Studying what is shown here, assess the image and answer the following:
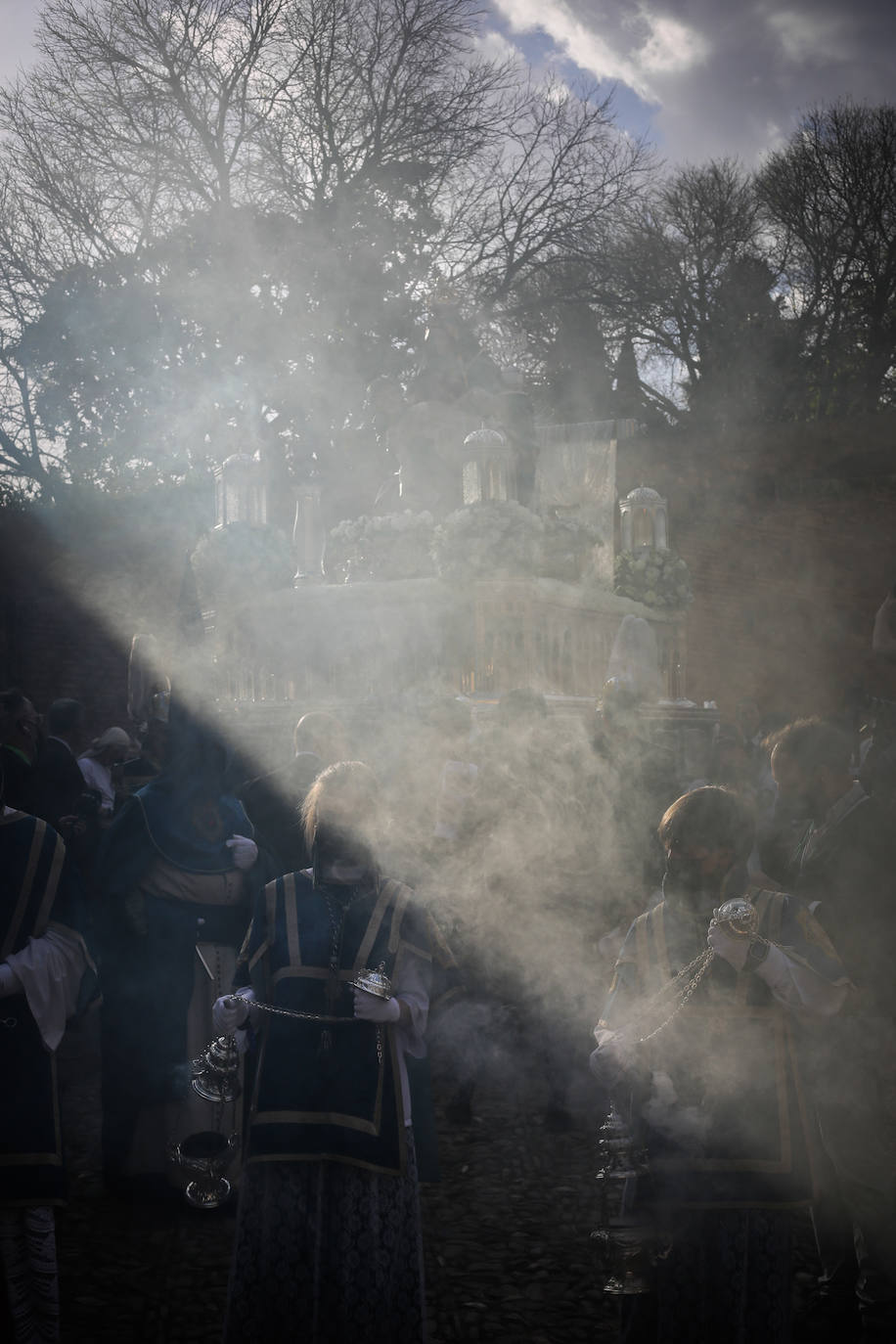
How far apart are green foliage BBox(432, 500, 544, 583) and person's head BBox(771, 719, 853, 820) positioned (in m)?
5.71

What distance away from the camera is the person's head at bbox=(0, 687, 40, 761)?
662 centimetres

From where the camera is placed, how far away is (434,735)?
27.1 feet

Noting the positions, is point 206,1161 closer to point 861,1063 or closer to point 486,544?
point 861,1063

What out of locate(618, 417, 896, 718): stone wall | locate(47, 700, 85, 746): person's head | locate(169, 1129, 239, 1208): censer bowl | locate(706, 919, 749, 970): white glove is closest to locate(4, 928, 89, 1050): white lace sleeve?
locate(169, 1129, 239, 1208): censer bowl

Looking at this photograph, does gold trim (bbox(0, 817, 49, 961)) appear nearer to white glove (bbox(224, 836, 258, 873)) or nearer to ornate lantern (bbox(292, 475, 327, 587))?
white glove (bbox(224, 836, 258, 873))

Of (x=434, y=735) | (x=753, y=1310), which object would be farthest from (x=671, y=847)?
(x=434, y=735)

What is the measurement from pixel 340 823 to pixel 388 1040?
63 cm

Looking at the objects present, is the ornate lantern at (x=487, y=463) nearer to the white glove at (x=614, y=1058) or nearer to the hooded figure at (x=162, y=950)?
the hooded figure at (x=162, y=950)

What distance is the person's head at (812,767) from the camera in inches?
169

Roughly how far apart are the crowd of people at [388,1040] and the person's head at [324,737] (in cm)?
51

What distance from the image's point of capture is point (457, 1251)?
4.48 meters

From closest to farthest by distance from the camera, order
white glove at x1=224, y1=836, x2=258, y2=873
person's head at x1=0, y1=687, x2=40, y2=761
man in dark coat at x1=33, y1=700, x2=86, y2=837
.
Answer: white glove at x1=224, y1=836, x2=258, y2=873 < person's head at x1=0, y1=687, x2=40, y2=761 < man in dark coat at x1=33, y1=700, x2=86, y2=837

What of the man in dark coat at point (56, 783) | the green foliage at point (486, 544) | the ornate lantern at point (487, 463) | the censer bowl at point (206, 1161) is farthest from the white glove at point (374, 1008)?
the ornate lantern at point (487, 463)

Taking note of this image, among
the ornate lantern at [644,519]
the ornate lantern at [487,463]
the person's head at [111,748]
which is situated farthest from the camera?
the ornate lantern at [644,519]
